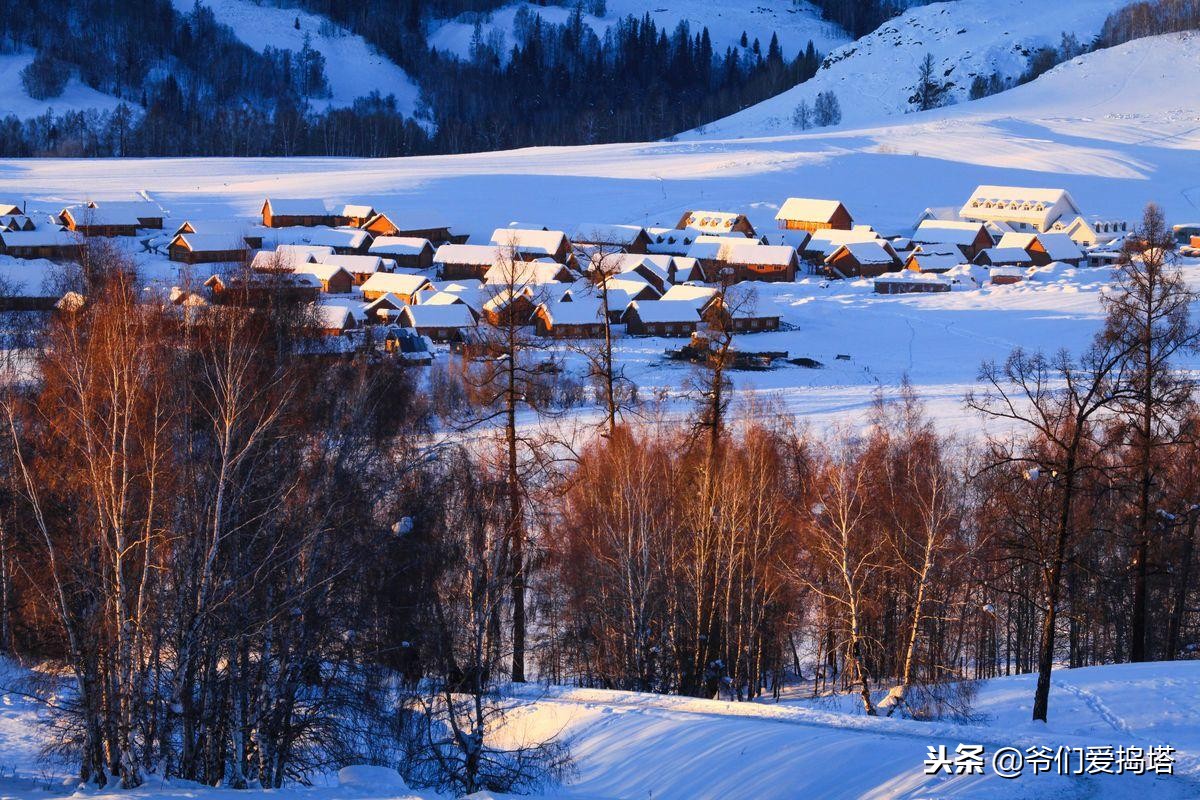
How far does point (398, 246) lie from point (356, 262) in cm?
467

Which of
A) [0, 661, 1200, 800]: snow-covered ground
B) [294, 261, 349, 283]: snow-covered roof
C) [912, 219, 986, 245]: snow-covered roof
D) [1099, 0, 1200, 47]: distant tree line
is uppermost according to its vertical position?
[1099, 0, 1200, 47]: distant tree line

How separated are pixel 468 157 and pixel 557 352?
51.4 metres

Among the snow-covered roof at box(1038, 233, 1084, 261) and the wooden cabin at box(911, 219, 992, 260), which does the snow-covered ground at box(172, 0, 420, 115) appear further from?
the snow-covered roof at box(1038, 233, 1084, 261)

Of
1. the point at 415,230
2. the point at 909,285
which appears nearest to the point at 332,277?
the point at 415,230

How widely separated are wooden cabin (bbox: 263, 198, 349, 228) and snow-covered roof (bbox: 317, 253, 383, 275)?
11.4 metres

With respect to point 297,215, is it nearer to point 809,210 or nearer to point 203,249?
point 203,249

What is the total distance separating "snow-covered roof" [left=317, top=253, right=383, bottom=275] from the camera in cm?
4491

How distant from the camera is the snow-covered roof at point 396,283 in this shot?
40.4 m

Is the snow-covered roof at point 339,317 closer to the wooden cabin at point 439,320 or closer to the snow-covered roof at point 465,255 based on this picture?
the wooden cabin at point 439,320

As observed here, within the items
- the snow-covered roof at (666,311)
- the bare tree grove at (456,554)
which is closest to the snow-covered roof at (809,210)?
the snow-covered roof at (666,311)

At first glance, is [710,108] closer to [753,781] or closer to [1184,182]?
[1184,182]

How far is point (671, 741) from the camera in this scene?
33.5 feet

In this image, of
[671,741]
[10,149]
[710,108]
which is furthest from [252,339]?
[710,108]

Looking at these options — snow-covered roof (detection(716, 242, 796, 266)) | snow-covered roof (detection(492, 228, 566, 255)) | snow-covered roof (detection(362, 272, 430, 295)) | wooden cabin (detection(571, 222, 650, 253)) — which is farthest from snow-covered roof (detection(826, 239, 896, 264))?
snow-covered roof (detection(362, 272, 430, 295))
